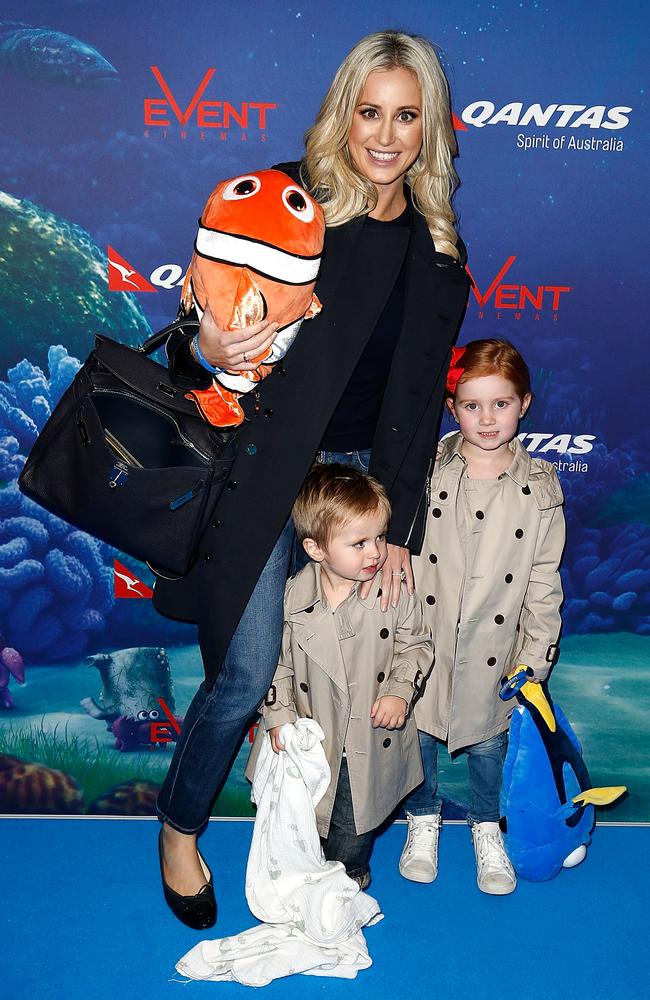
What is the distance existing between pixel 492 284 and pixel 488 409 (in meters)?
0.41

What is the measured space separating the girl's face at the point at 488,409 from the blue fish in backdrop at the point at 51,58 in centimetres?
124

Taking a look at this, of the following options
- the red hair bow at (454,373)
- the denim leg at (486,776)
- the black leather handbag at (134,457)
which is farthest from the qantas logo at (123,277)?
the denim leg at (486,776)

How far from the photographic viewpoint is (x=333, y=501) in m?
2.31

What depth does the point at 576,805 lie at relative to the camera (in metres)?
2.75

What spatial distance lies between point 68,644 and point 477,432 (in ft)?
4.53

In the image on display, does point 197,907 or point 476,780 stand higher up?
point 476,780

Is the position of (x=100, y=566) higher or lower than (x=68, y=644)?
higher

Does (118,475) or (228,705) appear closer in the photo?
(118,475)

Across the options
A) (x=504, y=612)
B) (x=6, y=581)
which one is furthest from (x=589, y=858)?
(x=6, y=581)

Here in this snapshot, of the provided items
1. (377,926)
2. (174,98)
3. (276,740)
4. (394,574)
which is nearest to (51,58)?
(174,98)

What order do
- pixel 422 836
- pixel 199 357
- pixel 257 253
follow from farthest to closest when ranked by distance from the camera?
1. pixel 422 836
2. pixel 199 357
3. pixel 257 253

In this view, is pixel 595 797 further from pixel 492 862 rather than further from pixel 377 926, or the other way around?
pixel 377 926

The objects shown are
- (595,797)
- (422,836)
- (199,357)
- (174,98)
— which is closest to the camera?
(199,357)

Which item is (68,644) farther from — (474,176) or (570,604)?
(474,176)
